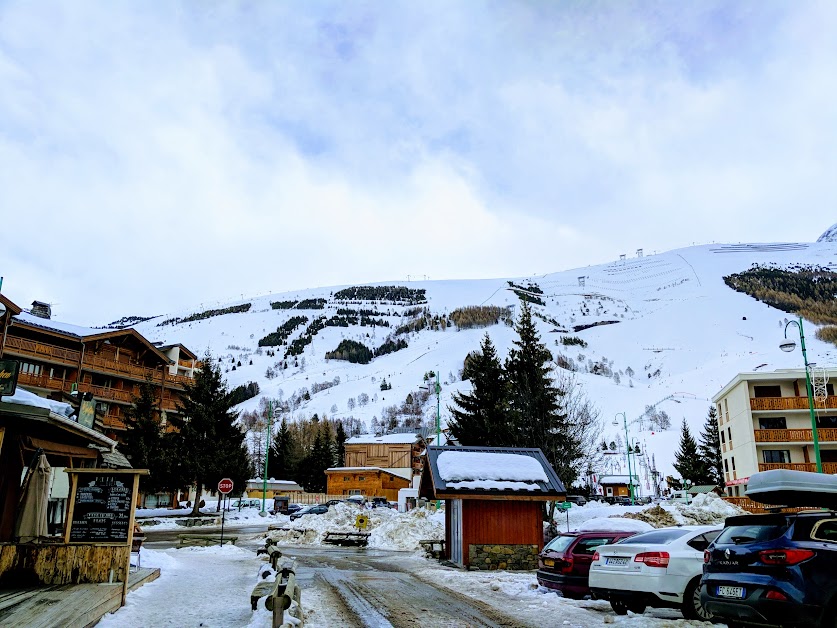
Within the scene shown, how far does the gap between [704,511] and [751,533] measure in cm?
3232

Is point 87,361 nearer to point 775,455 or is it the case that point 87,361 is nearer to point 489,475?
point 489,475

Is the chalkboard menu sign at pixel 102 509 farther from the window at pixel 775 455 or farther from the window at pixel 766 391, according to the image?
the window at pixel 766 391

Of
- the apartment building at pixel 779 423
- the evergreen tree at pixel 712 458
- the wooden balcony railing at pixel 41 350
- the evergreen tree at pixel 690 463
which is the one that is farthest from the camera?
the evergreen tree at pixel 690 463

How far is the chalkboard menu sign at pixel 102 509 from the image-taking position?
11648 millimetres

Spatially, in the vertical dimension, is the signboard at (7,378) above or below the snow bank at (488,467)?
above

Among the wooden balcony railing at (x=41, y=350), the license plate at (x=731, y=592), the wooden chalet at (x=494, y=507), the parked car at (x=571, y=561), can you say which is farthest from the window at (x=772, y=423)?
the wooden balcony railing at (x=41, y=350)

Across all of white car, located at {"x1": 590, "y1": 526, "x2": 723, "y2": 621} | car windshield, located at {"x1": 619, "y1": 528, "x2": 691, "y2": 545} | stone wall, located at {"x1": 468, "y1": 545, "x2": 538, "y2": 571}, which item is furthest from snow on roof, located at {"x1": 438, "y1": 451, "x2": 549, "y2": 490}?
white car, located at {"x1": 590, "y1": 526, "x2": 723, "y2": 621}

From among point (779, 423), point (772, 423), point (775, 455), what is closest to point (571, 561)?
point (775, 455)

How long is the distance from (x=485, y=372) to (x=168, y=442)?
24.0 metres

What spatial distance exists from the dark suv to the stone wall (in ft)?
41.0

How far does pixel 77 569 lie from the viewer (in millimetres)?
11391

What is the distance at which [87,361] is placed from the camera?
162 feet

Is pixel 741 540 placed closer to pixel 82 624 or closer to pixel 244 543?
pixel 82 624

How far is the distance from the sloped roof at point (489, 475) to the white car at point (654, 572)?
28.9 feet
